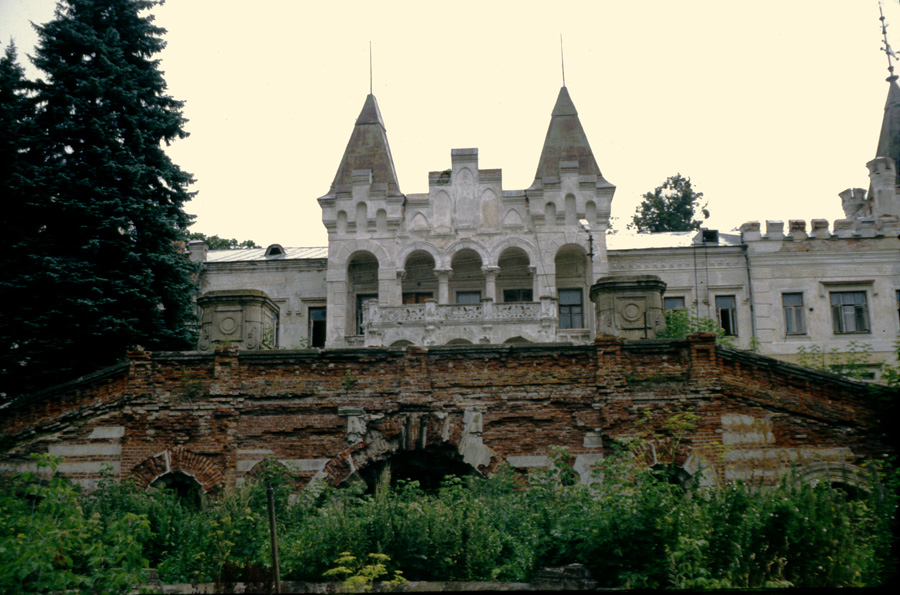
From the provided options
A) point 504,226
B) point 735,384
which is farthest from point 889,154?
point 735,384

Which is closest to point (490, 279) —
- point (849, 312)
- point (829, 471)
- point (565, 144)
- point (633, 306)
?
point (565, 144)

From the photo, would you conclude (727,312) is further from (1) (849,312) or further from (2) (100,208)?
(2) (100,208)

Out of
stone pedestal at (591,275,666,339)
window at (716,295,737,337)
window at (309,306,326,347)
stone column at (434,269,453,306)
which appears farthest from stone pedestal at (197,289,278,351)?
window at (716,295,737,337)

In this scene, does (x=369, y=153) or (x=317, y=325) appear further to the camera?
(x=369, y=153)

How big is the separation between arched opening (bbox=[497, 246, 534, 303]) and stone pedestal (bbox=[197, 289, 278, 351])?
62.1 ft

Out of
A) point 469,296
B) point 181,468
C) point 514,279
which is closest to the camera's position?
point 181,468

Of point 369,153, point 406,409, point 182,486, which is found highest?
point 369,153

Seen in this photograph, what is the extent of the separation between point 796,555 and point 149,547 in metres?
7.27

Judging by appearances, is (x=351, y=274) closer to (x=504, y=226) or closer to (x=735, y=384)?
(x=504, y=226)

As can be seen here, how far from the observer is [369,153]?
115 feet

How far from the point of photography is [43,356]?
15992mm

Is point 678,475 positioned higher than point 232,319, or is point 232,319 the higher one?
point 232,319

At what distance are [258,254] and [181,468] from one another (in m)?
24.2

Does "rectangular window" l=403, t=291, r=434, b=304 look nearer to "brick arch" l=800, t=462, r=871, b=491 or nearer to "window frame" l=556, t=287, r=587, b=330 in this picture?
"window frame" l=556, t=287, r=587, b=330
